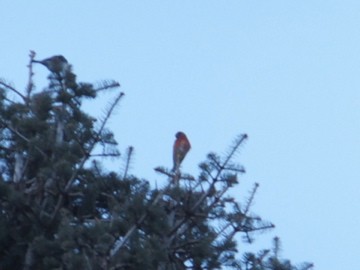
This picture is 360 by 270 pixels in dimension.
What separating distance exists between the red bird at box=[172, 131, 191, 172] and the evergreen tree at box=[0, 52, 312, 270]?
22.8 inches

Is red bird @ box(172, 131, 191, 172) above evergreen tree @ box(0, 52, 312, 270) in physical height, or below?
above

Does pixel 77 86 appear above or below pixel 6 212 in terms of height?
above

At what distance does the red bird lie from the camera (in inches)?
355

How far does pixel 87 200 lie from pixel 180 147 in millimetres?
2267

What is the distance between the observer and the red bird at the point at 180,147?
29.6 feet

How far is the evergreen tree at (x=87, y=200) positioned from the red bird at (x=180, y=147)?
58 centimetres

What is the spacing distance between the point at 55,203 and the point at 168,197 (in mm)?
799

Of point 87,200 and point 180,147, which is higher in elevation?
point 180,147

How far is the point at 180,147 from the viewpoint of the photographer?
10.5m

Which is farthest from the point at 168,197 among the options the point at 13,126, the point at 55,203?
the point at 13,126

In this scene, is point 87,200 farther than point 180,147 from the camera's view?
No

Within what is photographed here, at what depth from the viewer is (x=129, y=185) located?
823cm

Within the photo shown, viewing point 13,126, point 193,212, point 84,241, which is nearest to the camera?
point 84,241

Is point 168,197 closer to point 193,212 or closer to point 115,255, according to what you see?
point 193,212
